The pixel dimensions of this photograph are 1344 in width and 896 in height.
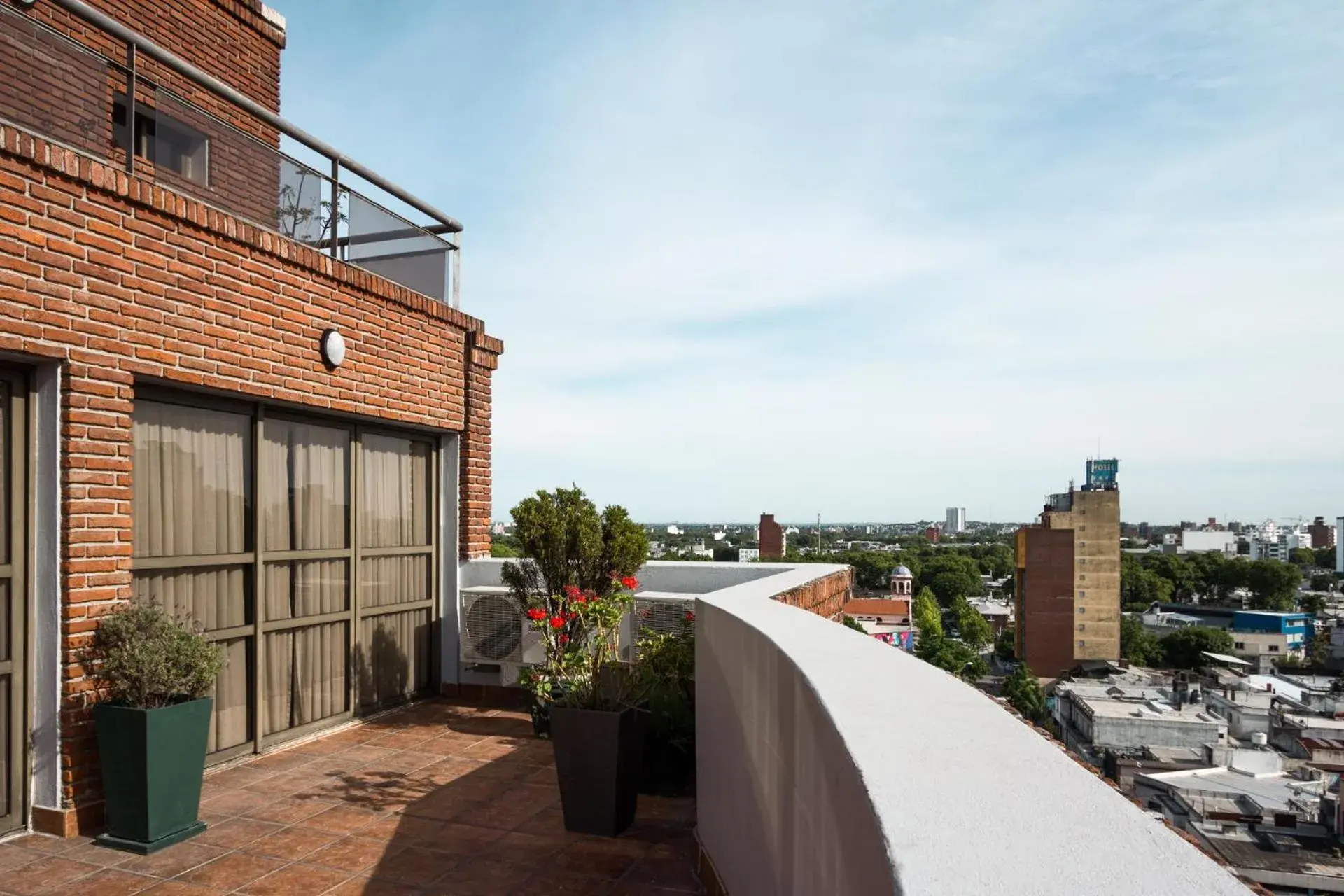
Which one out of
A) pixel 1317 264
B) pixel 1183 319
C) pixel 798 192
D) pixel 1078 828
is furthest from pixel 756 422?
pixel 1078 828

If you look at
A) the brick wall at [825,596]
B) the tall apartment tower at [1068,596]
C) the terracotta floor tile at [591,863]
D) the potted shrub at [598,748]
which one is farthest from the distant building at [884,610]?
the terracotta floor tile at [591,863]

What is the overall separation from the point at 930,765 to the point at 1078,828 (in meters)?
0.32

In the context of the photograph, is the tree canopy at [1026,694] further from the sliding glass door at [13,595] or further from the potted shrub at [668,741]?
the sliding glass door at [13,595]

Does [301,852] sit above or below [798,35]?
below

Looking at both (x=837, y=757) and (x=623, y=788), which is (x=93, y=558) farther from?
(x=837, y=757)

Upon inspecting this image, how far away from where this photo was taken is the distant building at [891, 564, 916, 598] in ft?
302

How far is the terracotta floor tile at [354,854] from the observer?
160 inches

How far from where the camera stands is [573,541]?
21.5ft

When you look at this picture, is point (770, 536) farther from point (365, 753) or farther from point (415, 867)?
point (415, 867)

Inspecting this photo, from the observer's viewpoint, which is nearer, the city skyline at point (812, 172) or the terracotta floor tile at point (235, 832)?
the terracotta floor tile at point (235, 832)

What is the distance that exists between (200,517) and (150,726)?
1508 mm

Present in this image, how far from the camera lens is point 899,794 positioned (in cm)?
124

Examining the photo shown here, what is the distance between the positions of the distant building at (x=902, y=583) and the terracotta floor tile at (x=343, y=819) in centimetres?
9123

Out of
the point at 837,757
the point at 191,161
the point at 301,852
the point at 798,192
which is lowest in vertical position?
the point at 301,852
